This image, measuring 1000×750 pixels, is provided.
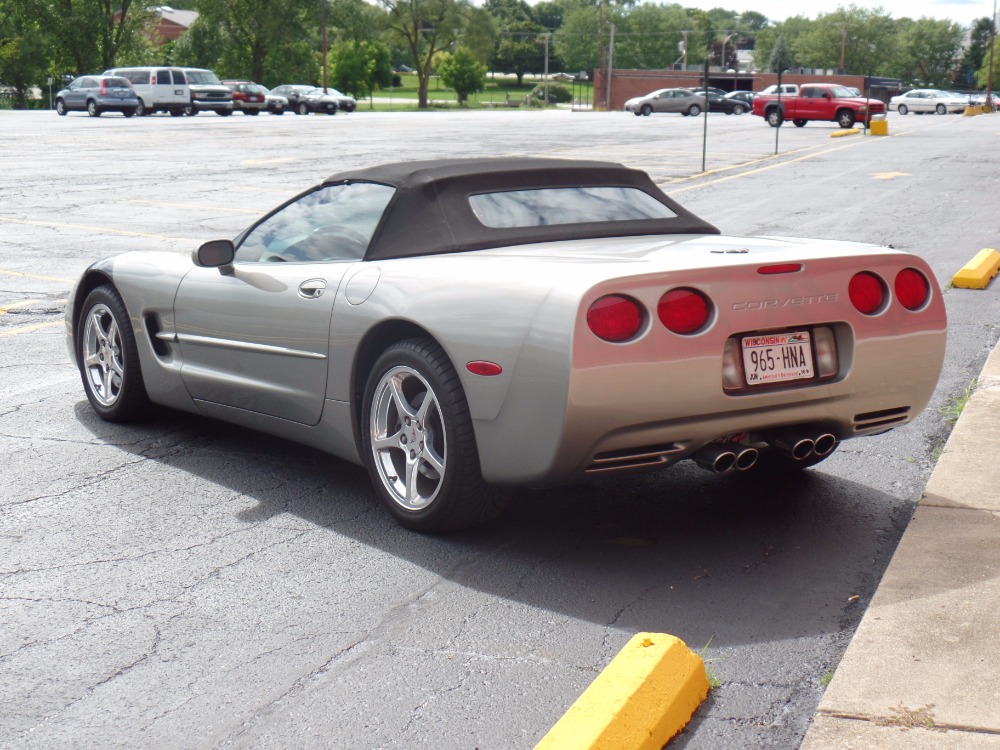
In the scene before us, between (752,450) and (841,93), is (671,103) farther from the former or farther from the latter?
(752,450)

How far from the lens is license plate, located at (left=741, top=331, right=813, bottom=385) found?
4.30 metres

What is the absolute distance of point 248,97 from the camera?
198ft

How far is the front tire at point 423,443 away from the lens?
4.38m

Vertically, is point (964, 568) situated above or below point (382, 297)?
below

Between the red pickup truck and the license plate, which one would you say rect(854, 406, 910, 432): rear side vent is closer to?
the license plate

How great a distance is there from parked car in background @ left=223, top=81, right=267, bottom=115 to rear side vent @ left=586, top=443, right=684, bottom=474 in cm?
5830

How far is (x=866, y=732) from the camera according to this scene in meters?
3.07

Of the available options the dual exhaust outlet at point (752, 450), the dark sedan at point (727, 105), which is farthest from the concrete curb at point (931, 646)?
the dark sedan at point (727, 105)

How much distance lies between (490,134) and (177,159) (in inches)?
580

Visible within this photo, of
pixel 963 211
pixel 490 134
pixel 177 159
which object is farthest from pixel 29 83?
pixel 963 211

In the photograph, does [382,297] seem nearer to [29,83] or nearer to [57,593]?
[57,593]

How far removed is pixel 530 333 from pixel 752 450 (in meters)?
0.89

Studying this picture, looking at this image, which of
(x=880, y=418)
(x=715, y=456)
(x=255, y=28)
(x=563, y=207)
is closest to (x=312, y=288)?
(x=563, y=207)

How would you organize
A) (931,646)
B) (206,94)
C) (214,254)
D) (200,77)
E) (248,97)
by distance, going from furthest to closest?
(248,97) → (200,77) → (206,94) → (214,254) → (931,646)
